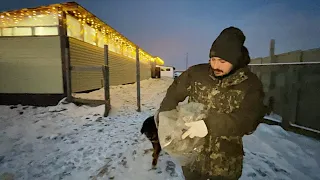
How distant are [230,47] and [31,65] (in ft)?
31.8

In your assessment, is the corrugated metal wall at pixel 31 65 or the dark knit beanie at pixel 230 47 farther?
the corrugated metal wall at pixel 31 65

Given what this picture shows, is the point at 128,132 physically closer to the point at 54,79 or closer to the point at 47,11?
the point at 54,79

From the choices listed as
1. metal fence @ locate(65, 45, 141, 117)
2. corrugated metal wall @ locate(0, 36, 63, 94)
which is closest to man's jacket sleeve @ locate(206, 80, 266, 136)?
metal fence @ locate(65, 45, 141, 117)

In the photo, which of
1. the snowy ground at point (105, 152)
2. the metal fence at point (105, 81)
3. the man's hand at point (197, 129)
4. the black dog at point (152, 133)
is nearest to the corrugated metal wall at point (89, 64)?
the metal fence at point (105, 81)

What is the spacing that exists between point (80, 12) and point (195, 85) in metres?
10.3

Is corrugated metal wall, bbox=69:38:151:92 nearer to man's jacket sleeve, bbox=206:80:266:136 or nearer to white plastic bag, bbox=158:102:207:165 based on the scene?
white plastic bag, bbox=158:102:207:165

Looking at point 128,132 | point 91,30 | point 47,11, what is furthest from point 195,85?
point 91,30

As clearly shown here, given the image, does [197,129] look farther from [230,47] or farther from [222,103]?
[230,47]

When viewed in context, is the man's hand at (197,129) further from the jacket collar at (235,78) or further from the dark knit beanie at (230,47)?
the dark knit beanie at (230,47)

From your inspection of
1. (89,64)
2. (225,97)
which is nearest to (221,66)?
(225,97)

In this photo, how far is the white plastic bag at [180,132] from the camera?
5.21 ft

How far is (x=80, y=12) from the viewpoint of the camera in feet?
33.9

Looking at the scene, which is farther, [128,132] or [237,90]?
[128,132]

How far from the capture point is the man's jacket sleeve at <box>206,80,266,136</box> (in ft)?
4.80
